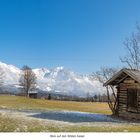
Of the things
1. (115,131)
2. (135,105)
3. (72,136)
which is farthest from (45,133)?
(135,105)

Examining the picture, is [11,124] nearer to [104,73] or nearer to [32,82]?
[104,73]

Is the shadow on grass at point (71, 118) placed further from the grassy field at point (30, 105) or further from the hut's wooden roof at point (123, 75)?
the grassy field at point (30, 105)

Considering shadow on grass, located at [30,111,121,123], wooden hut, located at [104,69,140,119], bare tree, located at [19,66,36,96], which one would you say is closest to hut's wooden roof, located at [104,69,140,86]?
wooden hut, located at [104,69,140,119]

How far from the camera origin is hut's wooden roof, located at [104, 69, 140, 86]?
94.7 feet

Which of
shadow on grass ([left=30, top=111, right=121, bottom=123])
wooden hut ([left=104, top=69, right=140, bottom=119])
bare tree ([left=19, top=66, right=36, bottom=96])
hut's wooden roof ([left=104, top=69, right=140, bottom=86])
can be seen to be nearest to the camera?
shadow on grass ([left=30, top=111, right=121, bottom=123])

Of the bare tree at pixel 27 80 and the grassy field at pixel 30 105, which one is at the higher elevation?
the bare tree at pixel 27 80

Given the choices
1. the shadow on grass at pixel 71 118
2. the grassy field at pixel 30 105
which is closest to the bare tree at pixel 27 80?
the grassy field at pixel 30 105

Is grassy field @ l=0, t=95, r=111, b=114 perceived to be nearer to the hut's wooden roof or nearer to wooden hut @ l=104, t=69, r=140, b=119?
the hut's wooden roof

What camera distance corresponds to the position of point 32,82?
62.8 meters

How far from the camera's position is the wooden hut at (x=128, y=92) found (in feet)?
95.7

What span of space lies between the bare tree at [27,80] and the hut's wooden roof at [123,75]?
99.3 ft

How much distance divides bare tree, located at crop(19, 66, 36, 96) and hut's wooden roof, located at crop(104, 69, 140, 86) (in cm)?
3025

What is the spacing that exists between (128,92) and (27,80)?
35.2 m

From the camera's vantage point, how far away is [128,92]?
30.5 m
